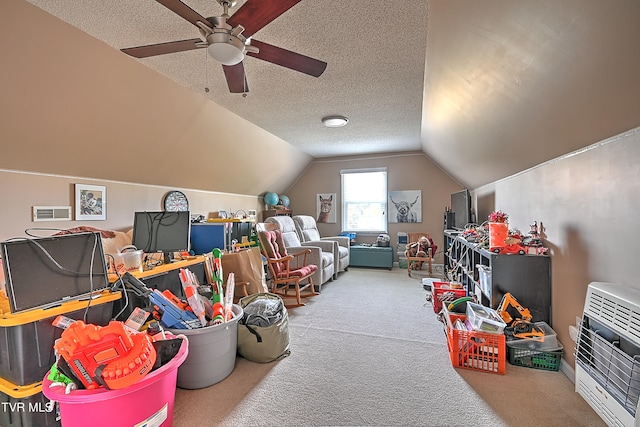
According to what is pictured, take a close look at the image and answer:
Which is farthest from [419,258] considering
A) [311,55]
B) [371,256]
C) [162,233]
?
[162,233]

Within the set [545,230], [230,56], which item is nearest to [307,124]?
[230,56]

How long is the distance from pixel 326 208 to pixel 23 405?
560 cm

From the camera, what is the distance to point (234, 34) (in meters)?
1.50

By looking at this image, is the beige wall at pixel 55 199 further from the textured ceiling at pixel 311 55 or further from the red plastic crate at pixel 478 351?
the red plastic crate at pixel 478 351

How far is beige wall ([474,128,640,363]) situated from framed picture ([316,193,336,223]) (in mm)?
4160

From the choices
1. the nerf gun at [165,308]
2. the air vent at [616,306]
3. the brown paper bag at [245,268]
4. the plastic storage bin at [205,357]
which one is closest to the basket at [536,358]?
the air vent at [616,306]

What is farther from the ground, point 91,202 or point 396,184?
point 396,184

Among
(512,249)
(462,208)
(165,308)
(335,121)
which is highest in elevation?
(335,121)

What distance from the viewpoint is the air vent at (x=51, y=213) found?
2.62 metres

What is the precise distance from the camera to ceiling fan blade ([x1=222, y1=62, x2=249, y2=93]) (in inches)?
75.2

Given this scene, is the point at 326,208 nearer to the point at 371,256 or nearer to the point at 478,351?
the point at 371,256

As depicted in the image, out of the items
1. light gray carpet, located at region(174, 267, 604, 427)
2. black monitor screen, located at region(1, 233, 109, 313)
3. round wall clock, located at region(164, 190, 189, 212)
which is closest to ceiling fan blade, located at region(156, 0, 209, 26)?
black monitor screen, located at region(1, 233, 109, 313)

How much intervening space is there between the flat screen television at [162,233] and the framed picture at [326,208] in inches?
176

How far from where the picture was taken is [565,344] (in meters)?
2.06
